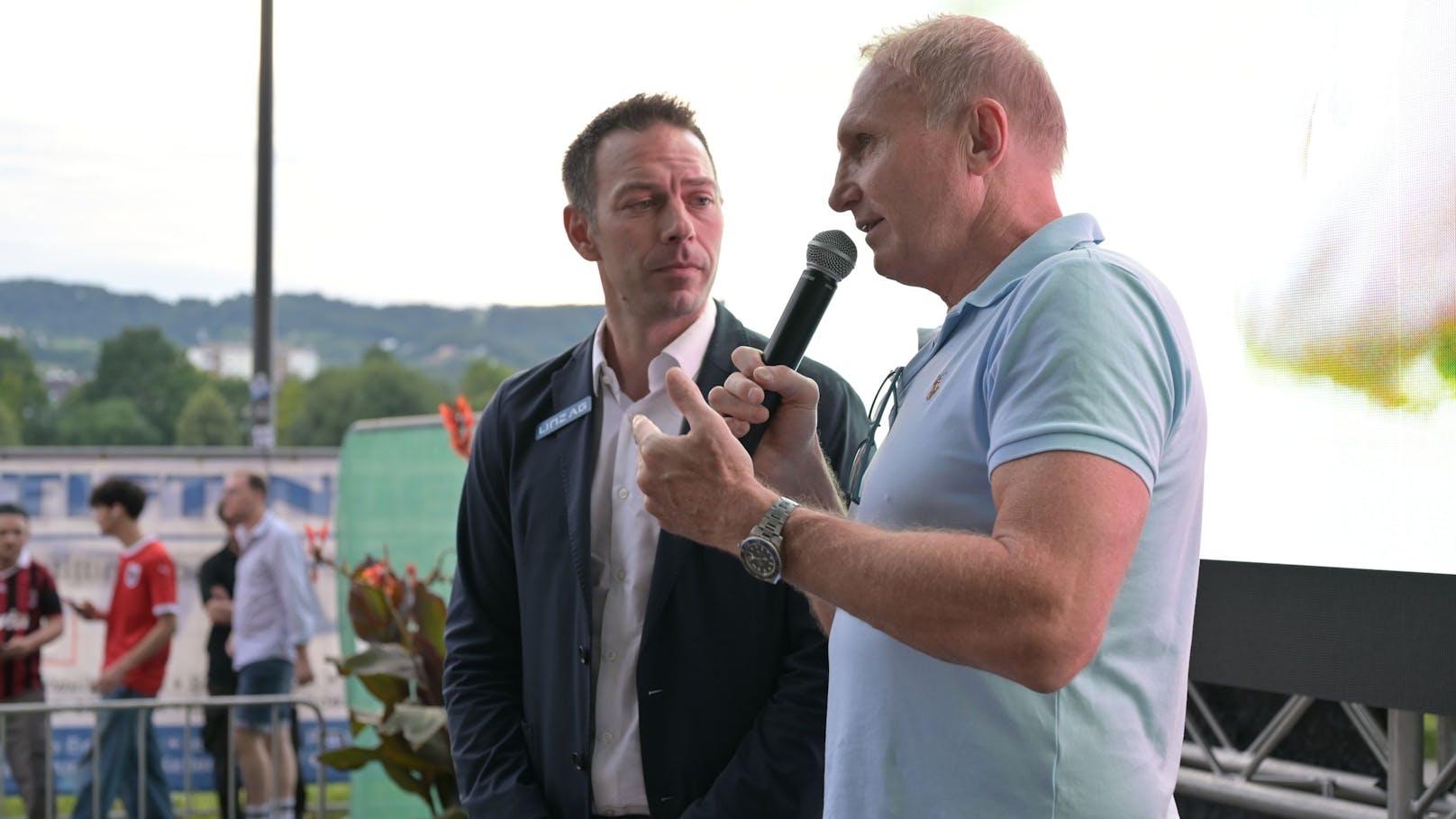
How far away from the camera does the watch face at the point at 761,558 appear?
4.02 feet

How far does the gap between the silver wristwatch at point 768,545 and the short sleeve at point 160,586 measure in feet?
20.4

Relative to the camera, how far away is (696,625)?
199 cm

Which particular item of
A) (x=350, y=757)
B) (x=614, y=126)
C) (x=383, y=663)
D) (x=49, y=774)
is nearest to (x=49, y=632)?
(x=49, y=774)

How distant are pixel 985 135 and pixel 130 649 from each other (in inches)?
255

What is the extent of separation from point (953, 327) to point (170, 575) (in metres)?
6.28

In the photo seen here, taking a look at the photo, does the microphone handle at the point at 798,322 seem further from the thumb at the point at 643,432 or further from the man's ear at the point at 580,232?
the man's ear at the point at 580,232

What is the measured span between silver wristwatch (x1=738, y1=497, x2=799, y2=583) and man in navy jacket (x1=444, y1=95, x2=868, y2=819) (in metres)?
0.75

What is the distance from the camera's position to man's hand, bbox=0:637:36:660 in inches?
254

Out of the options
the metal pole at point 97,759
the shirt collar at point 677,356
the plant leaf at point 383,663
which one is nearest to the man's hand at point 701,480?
the shirt collar at point 677,356

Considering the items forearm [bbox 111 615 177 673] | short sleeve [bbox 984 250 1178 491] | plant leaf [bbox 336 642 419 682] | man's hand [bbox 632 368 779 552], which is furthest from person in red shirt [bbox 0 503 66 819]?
short sleeve [bbox 984 250 1178 491]

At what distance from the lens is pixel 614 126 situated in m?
2.27

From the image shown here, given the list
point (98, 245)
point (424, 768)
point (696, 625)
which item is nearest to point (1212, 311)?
point (696, 625)

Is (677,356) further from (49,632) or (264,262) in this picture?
(264,262)

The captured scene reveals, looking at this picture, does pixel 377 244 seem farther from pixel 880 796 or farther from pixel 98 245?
pixel 880 796
